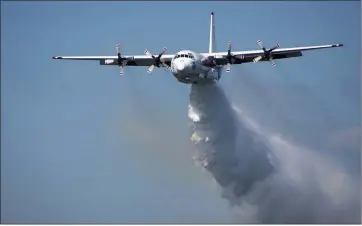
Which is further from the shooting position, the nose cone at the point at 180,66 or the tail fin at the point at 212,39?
the tail fin at the point at 212,39

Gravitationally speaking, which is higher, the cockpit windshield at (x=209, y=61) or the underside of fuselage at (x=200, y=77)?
the cockpit windshield at (x=209, y=61)

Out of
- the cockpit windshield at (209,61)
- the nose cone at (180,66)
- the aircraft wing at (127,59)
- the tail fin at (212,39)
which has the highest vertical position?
the tail fin at (212,39)

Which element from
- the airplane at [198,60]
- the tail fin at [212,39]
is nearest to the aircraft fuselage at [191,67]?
the airplane at [198,60]

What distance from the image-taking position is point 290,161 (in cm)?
6625

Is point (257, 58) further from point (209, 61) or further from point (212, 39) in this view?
point (212, 39)

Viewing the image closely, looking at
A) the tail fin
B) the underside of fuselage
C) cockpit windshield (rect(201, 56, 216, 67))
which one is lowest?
the underside of fuselage

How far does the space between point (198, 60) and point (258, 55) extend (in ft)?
14.6

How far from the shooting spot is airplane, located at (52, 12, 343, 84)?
57.7 metres

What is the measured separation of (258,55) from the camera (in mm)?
60156

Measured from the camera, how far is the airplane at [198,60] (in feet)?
189

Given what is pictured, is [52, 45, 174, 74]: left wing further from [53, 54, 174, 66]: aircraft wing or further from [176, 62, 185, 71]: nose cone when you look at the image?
[176, 62, 185, 71]: nose cone

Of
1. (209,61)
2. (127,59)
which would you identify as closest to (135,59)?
(127,59)

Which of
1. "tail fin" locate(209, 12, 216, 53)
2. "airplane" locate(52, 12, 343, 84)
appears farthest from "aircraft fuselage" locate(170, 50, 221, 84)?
"tail fin" locate(209, 12, 216, 53)

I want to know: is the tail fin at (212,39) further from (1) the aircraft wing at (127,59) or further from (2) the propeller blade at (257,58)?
(2) the propeller blade at (257,58)
